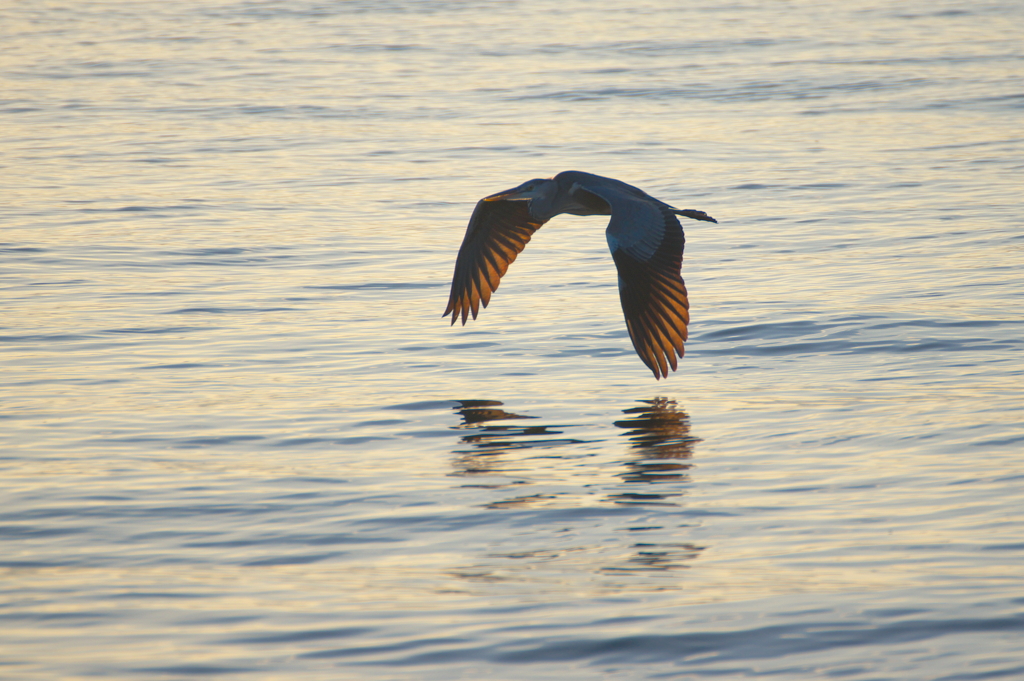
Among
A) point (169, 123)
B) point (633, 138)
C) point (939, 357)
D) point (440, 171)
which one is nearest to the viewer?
point (939, 357)

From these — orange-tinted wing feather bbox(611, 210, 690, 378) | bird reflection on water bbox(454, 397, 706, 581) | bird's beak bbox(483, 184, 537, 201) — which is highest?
bird's beak bbox(483, 184, 537, 201)

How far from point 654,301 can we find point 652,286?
0.28ft

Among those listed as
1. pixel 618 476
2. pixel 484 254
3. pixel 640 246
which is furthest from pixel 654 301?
pixel 484 254

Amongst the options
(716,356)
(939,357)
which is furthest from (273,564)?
(939,357)

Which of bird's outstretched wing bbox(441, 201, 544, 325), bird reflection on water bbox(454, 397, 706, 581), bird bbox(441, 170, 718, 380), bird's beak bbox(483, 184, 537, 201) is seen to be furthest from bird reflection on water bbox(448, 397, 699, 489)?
bird's beak bbox(483, 184, 537, 201)

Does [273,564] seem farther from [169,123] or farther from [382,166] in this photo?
[169,123]

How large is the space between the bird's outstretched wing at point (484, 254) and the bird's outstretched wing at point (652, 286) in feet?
5.53

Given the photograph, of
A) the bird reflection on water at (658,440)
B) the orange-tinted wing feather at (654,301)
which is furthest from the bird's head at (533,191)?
the bird reflection on water at (658,440)

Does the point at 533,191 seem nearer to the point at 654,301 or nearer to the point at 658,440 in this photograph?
the point at 654,301

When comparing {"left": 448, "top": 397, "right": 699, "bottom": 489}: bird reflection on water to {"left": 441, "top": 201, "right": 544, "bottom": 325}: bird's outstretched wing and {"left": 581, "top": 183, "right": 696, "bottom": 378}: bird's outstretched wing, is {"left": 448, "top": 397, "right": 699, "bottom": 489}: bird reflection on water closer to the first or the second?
{"left": 581, "top": 183, "right": 696, "bottom": 378}: bird's outstretched wing

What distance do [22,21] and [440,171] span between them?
675 inches

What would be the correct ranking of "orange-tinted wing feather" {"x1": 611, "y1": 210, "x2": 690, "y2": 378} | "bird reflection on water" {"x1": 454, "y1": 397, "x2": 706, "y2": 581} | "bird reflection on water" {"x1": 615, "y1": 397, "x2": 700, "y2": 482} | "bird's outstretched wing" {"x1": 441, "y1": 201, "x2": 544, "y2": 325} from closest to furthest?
"bird reflection on water" {"x1": 454, "y1": 397, "x2": 706, "y2": 581} < "bird reflection on water" {"x1": 615, "y1": 397, "x2": 700, "y2": 482} < "orange-tinted wing feather" {"x1": 611, "y1": 210, "x2": 690, "y2": 378} < "bird's outstretched wing" {"x1": 441, "y1": 201, "x2": 544, "y2": 325}

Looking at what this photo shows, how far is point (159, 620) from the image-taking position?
198 inches

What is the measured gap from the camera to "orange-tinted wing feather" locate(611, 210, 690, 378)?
24.4 ft
